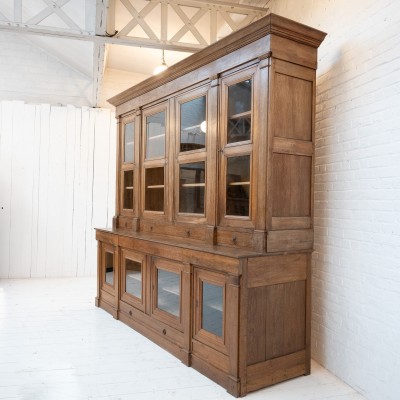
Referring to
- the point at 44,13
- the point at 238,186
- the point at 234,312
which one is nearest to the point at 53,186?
the point at 44,13

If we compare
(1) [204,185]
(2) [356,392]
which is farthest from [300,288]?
(1) [204,185]

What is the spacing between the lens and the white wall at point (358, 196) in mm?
2531

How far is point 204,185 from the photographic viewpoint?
331cm

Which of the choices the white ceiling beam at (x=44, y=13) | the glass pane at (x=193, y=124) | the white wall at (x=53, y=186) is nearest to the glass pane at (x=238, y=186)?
the glass pane at (x=193, y=124)

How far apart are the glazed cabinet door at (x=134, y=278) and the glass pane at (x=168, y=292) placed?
24 centimetres

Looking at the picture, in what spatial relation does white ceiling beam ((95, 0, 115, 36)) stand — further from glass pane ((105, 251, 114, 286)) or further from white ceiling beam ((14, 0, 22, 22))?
glass pane ((105, 251, 114, 286))

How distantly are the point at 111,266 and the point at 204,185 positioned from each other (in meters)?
1.76

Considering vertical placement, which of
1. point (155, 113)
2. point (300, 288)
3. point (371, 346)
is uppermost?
point (155, 113)

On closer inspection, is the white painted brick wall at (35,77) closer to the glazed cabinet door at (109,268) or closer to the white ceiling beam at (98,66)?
the white ceiling beam at (98,66)

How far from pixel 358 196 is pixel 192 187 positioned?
1.33 metres

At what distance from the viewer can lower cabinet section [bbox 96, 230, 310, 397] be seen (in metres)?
2.70

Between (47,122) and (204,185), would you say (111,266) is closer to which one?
(204,185)

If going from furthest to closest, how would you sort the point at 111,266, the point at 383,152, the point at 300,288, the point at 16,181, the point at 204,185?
the point at 16,181 → the point at 111,266 → the point at 204,185 → the point at 300,288 → the point at 383,152

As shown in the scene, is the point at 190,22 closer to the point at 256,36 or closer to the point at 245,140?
the point at 256,36
